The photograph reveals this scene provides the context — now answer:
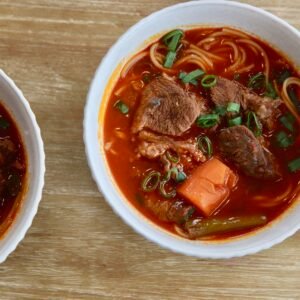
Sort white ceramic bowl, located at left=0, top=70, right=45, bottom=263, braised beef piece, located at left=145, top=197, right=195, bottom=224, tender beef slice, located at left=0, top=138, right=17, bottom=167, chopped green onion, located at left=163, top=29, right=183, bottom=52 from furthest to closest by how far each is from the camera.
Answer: chopped green onion, located at left=163, top=29, right=183, bottom=52 → braised beef piece, located at left=145, top=197, right=195, bottom=224 → tender beef slice, located at left=0, top=138, right=17, bottom=167 → white ceramic bowl, located at left=0, top=70, right=45, bottom=263

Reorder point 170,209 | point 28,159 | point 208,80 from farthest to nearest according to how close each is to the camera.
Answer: point 208,80 < point 170,209 < point 28,159

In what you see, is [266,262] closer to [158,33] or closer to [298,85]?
[298,85]

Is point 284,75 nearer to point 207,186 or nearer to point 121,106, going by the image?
point 207,186

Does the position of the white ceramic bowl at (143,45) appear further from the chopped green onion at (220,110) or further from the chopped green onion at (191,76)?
the chopped green onion at (220,110)

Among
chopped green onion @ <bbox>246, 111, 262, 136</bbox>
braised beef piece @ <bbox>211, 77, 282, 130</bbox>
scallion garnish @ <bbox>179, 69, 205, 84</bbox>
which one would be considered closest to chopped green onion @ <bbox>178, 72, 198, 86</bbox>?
scallion garnish @ <bbox>179, 69, 205, 84</bbox>

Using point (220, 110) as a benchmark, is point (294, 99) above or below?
above

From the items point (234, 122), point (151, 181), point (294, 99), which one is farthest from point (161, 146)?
point (294, 99)

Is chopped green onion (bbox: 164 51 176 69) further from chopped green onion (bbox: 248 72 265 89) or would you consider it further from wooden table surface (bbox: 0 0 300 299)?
chopped green onion (bbox: 248 72 265 89)
